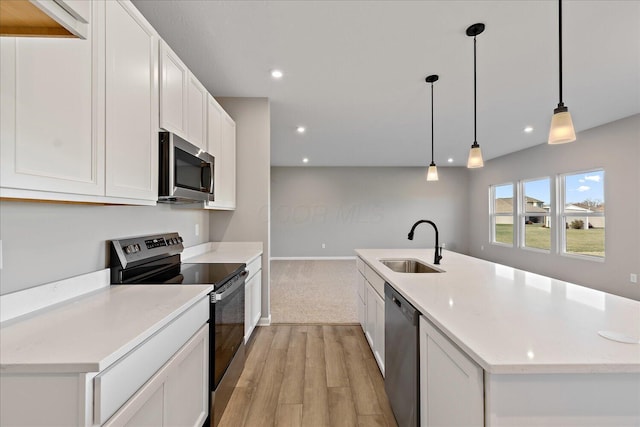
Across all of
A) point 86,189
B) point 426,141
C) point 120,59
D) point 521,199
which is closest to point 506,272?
point 86,189

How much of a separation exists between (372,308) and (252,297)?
120 centimetres

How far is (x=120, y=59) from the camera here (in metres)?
1.33

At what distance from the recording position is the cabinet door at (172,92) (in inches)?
67.5

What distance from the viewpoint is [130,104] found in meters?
1.41

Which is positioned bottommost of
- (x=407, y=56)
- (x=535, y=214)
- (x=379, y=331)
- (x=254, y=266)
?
(x=379, y=331)

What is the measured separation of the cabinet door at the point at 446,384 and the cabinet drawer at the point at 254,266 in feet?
5.84

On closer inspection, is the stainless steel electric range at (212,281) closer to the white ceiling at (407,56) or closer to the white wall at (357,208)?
the white ceiling at (407,56)

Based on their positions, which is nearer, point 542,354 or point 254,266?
point 542,354

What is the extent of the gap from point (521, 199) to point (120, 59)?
25.5 ft

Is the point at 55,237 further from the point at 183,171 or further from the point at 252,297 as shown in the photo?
the point at 252,297

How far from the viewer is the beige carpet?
367cm

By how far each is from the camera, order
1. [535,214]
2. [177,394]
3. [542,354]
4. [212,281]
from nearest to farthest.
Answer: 1. [542,354]
2. [177,394]
3. [212,281]
4. [535,214]

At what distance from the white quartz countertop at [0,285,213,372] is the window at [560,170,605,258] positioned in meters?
6.16

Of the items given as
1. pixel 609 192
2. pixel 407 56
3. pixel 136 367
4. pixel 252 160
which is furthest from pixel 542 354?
pixel 609 192
